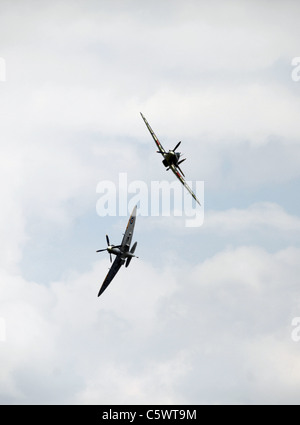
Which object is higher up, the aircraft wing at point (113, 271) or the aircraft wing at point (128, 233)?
the aircraft wing at point (128, 233)

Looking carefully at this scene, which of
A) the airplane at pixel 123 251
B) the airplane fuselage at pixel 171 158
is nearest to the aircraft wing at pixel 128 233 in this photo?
the airplane at pixel 123 251

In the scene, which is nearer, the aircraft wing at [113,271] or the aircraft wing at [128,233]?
the aircraft wing at [128,233]

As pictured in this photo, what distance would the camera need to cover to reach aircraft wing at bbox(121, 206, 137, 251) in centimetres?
17662

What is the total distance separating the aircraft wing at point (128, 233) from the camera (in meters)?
177

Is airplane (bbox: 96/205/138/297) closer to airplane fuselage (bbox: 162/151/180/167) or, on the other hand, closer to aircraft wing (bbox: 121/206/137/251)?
aircraft wing (bbox: 121/206/137/251)

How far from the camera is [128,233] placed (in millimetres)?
183625

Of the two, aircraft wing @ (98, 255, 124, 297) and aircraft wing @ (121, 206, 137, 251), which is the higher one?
aircraft wing @ (121, 206, 137, 251)

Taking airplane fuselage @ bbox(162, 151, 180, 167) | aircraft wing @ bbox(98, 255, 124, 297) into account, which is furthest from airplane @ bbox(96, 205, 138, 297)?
airplane fuselage @ bbox(162, 151, 180, 167)

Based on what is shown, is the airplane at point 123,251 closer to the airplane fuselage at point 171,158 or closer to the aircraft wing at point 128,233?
the aircraft wing at point 128,233
